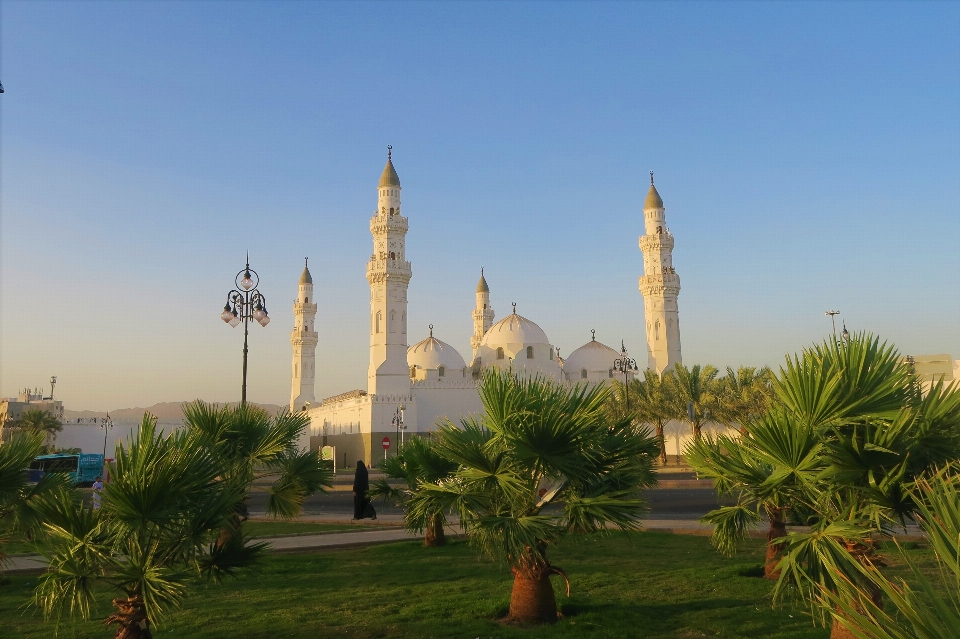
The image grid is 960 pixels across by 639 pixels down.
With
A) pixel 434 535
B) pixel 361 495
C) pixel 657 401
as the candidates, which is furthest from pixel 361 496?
pixel 657 401

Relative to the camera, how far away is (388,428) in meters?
53.8

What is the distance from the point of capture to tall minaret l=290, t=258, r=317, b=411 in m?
71.5

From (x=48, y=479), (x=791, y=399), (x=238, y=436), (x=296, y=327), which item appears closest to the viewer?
(x=791, y=399)

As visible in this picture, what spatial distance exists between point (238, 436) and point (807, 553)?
366 inches

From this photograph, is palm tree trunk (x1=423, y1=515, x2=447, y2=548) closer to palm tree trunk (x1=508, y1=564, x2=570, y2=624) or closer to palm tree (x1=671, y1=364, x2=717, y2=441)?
palm tree trunk (x1=508, y1=564, x2=570, y2=624)

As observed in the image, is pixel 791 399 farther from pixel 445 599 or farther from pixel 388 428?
pixel 388 428

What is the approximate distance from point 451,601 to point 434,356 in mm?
54123

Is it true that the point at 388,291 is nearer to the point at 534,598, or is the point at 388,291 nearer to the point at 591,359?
the point at 591,359

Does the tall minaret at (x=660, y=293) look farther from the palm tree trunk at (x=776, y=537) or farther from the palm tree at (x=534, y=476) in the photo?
the palm tree at (x=534, y=476)

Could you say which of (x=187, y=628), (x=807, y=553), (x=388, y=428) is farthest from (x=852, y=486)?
(x=388, y=428)

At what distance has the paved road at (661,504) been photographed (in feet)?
65.6

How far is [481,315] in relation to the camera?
77.3 meters

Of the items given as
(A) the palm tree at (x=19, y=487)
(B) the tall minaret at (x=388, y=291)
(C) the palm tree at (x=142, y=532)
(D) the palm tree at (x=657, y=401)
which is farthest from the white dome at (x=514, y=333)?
(C) the palm tree at (x=142, y=532)

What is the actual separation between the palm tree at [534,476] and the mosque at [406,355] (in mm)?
35135
